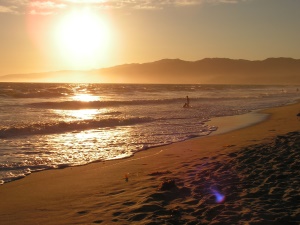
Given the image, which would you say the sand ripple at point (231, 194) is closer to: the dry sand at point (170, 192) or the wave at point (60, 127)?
the dry sand at point (170, 192)

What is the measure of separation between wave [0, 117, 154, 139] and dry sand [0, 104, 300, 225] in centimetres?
767

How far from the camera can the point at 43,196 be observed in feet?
22.6

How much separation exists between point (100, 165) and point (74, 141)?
435cm

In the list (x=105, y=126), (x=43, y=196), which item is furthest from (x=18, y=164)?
(x=105, y=126)

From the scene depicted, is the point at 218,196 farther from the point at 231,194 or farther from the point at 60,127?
the point at 60,127

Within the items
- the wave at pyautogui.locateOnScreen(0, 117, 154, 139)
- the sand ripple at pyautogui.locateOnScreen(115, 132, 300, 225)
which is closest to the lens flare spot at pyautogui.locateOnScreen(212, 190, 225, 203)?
the sand ripple at pyautogui.locateOnScreen(115, 132, 300, 225)

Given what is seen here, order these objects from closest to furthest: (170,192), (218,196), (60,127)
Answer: (218,196) → (170,192) → (60,127)

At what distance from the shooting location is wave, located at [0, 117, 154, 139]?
52.5 feet

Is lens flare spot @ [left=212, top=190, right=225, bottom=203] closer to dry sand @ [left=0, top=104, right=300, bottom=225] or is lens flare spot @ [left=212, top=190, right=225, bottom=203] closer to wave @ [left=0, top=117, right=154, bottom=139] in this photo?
dry sand @ [left=0, top=104, right=300, bottom=225]

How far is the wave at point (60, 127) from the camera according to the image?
16016mm

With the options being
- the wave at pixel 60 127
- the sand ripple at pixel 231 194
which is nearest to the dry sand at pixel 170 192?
the sand ripple at pixel 231 194

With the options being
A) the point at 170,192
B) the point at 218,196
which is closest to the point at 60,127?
the point at 170,192

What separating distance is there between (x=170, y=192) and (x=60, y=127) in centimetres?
1253

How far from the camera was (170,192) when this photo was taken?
6.46 meters
